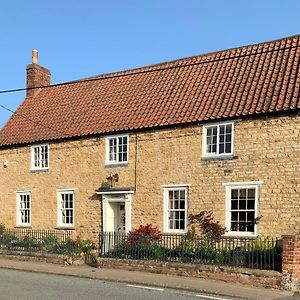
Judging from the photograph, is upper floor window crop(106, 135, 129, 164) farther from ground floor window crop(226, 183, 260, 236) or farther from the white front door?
ground floor window crop(226, 183, 260, 236)

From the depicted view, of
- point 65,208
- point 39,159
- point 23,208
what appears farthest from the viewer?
point 23,208

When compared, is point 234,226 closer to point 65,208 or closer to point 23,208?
point 65,208

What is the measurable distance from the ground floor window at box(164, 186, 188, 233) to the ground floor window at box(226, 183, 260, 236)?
6.07 ft

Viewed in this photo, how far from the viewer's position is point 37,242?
18750 millimetres

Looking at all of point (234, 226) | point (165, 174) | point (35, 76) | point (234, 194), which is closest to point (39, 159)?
point (35, 76)

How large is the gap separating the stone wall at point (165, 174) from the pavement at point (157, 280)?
12.6 ft

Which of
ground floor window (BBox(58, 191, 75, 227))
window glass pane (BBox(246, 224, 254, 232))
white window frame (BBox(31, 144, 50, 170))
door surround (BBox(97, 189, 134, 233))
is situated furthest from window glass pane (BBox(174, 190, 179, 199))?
white window frame (BBox(31, 144, 50, 170))

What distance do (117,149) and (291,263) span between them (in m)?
9.91

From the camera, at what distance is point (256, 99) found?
1642cm

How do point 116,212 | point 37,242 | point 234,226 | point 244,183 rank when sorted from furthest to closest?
point 116,212 < point 37,242 < point 234,226 < point 244,183

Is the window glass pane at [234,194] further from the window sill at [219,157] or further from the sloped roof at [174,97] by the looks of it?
the sloped roof at [174,97]

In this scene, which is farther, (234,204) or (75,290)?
(234,204)

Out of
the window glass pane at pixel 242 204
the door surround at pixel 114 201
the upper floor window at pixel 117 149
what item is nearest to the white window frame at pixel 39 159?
the upper floor window at pixel 117 149

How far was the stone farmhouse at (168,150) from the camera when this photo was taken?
622 inches
